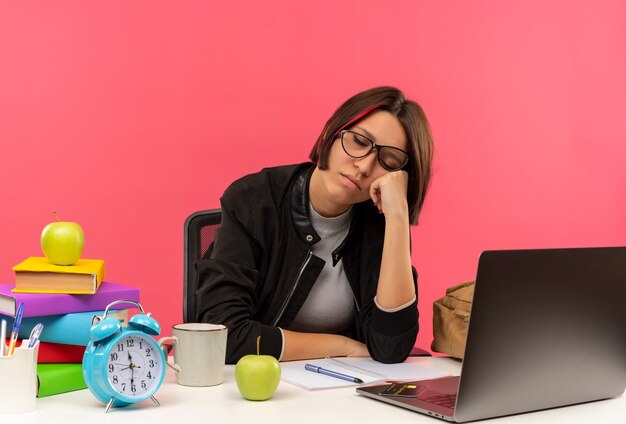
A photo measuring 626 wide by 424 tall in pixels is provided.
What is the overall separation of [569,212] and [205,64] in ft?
6.49

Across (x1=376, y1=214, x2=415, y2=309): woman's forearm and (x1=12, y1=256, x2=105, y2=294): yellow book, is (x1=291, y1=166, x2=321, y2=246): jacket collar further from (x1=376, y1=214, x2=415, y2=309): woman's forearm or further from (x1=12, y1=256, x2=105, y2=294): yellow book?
(x1=12, y1=256, x2=105, y2=294): yellow book

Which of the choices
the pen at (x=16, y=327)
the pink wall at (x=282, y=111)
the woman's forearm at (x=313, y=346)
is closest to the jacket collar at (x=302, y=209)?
the woman's forearm at (x=313, y=346)

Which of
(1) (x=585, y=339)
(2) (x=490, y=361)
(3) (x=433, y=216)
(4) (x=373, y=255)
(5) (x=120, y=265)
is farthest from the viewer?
(3) (x=433, y=216)

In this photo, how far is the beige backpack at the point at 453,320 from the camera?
1895 millimetres

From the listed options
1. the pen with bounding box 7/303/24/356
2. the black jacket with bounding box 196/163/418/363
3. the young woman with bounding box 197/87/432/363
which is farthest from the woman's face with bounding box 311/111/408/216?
the pen with bounding box 7/303/24/356

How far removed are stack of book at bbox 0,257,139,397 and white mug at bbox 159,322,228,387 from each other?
0.14m

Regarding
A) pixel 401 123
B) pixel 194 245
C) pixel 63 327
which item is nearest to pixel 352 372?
pixel 63 327

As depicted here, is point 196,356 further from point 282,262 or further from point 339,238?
point 339,238

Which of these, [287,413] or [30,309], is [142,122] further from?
[287,413]

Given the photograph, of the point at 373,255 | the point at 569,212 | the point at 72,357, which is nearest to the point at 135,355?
the point at 72,357

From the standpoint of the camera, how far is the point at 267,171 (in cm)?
219

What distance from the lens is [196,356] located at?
1.48 m

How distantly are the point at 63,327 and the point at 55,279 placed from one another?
0.34ft

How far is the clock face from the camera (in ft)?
4.21
